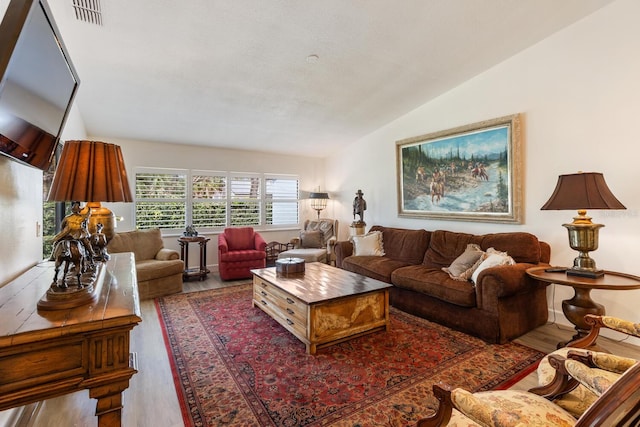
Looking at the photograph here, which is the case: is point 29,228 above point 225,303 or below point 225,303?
above

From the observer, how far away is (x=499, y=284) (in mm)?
2598

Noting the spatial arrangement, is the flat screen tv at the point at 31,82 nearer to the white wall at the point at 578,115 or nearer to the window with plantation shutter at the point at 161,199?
the window with plantation shutter at the point at 161,199

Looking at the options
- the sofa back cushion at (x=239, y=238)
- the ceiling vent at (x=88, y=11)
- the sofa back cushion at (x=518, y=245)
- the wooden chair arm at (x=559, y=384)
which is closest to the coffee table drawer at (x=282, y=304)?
the wooden chair arm at (x=559, y=384)

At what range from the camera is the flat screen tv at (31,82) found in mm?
1103

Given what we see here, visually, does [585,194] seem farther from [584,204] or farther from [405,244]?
[405,244]

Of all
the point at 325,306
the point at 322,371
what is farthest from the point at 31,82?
the point at 322,371

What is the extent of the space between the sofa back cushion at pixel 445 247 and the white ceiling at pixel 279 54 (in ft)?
6.53

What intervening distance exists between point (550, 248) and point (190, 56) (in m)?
4.20

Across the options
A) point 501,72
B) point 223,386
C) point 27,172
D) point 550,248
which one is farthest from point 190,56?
point 550,248

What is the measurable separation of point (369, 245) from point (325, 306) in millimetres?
2086

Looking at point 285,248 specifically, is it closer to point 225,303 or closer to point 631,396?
point 225,303

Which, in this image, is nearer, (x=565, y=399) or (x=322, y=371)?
(x=565, y=399)

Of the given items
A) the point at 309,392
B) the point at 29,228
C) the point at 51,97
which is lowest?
the point at 309,392

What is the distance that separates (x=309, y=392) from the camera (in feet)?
6.53
